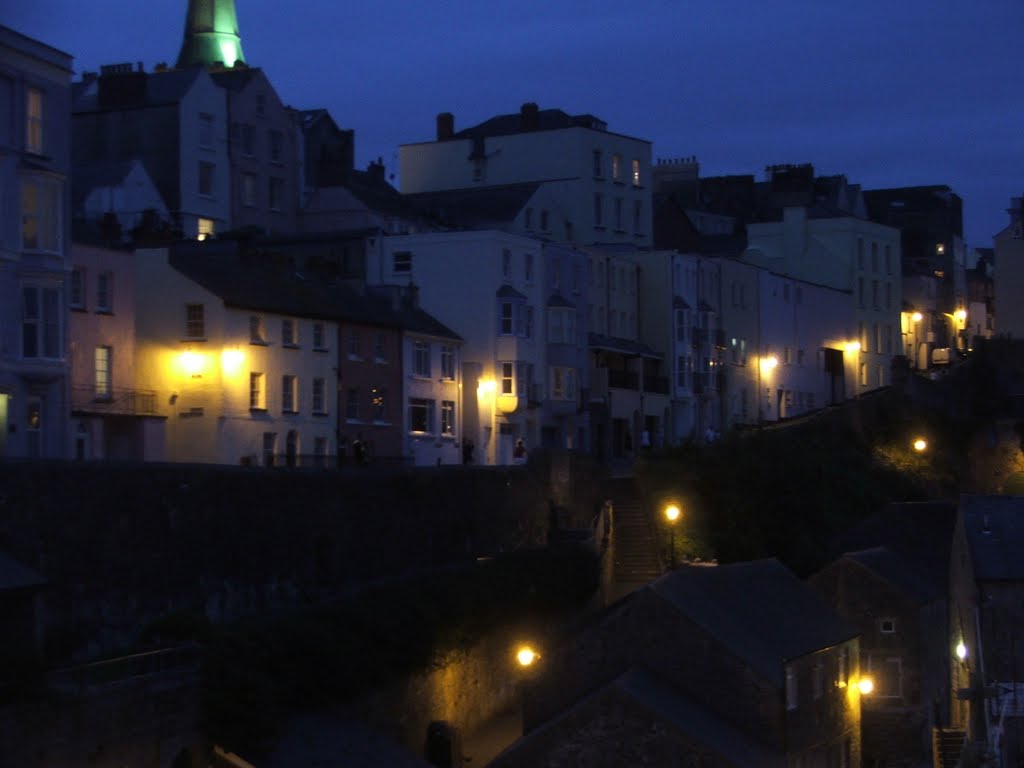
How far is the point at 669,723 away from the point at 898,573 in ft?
56.1

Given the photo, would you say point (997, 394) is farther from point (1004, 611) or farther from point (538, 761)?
point (538, 761)

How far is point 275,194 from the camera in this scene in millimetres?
74750

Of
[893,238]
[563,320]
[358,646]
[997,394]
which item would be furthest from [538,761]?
[893,238]

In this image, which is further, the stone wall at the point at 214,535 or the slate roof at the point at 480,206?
the slate roof at the point at 480,206

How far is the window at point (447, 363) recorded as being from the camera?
62.8 metres

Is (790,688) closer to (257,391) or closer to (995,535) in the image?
(995,535)

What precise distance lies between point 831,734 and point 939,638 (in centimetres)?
1153

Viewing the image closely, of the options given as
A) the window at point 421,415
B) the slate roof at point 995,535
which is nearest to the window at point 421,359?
the window at point 421,415

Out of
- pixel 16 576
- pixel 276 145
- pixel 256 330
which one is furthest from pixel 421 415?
pixel 16 576

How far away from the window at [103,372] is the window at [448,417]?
16.5 m

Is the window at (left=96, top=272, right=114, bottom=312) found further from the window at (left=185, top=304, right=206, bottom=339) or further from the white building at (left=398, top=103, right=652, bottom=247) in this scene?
the white building at (left=398, top=103, right=652, bottom=247)

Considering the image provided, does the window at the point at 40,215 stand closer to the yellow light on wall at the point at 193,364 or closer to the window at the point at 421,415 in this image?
the yellow light on wall at the point at 193,364

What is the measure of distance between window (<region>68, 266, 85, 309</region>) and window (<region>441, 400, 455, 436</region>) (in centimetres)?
1821

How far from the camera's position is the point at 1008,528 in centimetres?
5162
